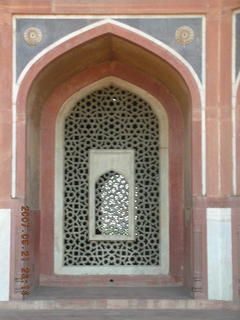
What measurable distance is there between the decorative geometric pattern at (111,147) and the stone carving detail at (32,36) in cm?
141

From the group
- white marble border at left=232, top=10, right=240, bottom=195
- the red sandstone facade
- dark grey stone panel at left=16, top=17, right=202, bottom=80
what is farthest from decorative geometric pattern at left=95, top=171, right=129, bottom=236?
dark grey stone panel at left=16, top=17, right=202, bottom=80

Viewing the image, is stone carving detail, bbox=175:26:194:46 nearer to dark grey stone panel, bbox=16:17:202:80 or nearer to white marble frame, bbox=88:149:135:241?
dark grey stone panel, bbox=16:17:202:80

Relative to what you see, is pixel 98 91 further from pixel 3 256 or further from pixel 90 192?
pixel 3 256

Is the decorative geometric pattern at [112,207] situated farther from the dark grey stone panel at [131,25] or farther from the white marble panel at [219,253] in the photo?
the dark grey stone panel at [131,25]

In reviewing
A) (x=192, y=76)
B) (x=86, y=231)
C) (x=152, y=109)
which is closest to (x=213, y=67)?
(x=192, y=76)

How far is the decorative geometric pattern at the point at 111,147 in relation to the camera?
8.28 meters

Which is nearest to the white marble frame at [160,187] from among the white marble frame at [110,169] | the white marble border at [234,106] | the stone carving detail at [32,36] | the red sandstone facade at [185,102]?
the white marble frame at [110,169]

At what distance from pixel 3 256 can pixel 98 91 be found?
2.67 m

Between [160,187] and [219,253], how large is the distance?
1607 mm

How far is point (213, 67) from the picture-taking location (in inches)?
281

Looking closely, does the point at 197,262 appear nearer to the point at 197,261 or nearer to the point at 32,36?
the point at 197,261

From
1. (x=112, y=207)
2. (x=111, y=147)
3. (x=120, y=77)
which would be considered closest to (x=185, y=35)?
(x=120, y=77)

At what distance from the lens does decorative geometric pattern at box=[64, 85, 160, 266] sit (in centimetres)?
828

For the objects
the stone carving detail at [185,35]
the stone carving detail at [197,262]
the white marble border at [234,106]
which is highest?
the stone carving detail at [185,35]
